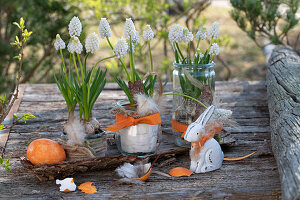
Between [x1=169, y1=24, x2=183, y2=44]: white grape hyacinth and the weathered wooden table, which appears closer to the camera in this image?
the weathered wooden table

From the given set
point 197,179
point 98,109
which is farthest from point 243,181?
point 98,109

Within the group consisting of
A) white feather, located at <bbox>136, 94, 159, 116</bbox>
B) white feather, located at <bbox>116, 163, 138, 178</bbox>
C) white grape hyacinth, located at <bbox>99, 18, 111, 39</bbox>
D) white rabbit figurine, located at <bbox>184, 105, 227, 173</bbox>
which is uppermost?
white grape hyacinth, located at <bbox>99, 18, 111, 39</bbox>

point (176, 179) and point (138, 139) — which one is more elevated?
point (138, 139)

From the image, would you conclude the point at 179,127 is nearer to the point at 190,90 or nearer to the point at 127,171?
the point at 190,90

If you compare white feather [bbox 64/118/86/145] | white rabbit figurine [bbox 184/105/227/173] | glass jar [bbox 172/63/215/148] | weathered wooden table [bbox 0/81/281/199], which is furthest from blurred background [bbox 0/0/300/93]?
Answer: white rabbit figurine [bbox 184/105/227/173]

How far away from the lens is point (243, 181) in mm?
1507

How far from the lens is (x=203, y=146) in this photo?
5.13 feet

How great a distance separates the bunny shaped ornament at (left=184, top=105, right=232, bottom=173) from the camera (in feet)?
5.04

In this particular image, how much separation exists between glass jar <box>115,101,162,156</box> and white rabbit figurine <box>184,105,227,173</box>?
0.16m

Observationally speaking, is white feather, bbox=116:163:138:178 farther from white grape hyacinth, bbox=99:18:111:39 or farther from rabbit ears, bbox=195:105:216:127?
white grape hyacinth, bbox=99:18:111:39

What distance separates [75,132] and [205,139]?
0.51 meters

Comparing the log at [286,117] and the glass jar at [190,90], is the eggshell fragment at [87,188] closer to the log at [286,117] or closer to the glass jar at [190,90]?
the glass jar at [190,90]

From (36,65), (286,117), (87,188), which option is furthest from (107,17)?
(87,188)

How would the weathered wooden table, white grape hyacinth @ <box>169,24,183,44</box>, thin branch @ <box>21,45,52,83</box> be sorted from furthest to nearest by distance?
1. thin branch @ <box>21,45,52,83</box>
2. white grape hyacinth @ <box>169,24,183,44</box>
3. the weathered wooden table
